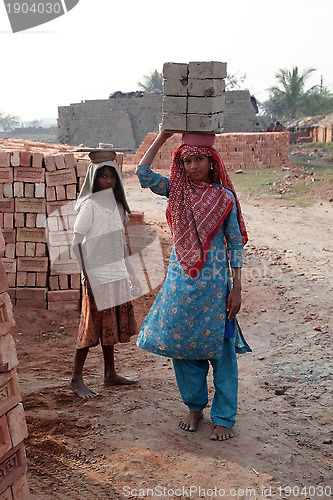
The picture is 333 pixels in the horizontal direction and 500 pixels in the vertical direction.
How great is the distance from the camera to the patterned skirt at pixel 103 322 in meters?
3.79

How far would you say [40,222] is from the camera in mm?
6031

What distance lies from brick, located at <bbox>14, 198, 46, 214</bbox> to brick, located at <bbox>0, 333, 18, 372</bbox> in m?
3.85

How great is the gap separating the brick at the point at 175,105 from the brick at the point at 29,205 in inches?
129

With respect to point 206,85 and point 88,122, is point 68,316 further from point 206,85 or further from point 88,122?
point 88,122

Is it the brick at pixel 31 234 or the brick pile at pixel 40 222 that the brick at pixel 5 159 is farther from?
the brick at pixel 31 234

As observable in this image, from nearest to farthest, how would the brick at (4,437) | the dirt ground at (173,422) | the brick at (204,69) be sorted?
1. the brick at (4,437)
2. the dirt ground at (173,422)
3. the brick at (204,69)

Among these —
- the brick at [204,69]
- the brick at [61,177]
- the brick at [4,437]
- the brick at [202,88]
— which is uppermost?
the brick at [204,69]

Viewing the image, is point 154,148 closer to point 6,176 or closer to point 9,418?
point 9,418

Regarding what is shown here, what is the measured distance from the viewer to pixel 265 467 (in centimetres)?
289

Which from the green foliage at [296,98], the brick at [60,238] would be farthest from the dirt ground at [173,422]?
the green foliage at [296,98]

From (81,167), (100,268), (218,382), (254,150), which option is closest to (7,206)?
(81,167)

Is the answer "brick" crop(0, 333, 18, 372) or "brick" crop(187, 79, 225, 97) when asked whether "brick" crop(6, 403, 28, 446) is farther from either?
"brick" crop(187, 79, 225, 97)

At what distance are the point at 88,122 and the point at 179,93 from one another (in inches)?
890

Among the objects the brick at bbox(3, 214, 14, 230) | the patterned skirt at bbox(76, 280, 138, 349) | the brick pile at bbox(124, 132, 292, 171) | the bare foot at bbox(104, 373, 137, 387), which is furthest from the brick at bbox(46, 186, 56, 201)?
the brick pile at bbox(124, 132, 292, 171)
